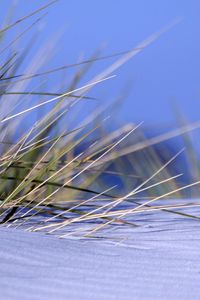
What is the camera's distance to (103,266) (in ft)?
4.09

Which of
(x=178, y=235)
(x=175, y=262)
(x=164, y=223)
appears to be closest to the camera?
(x=175, y=262)

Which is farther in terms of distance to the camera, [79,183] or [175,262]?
[79,183]

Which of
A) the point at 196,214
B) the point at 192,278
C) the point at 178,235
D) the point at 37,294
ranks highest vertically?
the point at 196,214

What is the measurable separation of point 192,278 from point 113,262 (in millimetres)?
149

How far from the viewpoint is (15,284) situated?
1011mm

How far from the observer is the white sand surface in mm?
1033

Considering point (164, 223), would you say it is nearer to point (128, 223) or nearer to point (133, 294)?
point (128, 223)

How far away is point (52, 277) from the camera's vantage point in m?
1.09

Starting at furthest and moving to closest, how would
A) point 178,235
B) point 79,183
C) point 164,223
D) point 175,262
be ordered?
point 79,183
point 164,223
point 178,235
point 175,262

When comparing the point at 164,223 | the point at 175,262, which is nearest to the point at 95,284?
the point at 175,262

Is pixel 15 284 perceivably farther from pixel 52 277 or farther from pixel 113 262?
pixel 113 262

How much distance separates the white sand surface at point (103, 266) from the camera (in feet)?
3.39

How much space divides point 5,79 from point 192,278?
783mm

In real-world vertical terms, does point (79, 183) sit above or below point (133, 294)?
above
